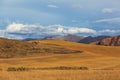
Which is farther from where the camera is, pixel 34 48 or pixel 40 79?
pixel 34 48

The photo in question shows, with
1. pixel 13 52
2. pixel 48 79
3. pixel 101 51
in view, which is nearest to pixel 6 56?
pixel 13 52

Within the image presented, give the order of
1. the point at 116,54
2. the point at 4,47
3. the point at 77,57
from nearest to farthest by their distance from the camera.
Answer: the point at 77,57 < the point at 4,47 < the point at 116,54

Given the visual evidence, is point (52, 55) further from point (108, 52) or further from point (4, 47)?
point (108, 52)

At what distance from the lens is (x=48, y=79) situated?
2998 centimetres

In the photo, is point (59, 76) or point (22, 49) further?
point (22, 49)

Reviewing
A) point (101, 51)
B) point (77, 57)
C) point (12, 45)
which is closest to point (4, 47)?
point (12, 45)

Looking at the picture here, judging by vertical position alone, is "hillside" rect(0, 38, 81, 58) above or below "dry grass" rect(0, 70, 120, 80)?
above

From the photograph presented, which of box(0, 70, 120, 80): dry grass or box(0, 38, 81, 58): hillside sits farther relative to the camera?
box(0, 38, 81, 58): hillside

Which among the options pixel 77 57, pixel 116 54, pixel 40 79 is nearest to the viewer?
pixel 40 79

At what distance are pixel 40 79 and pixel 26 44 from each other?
67.3 meters

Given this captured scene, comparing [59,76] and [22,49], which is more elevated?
[22,49]

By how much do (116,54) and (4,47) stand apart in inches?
1395

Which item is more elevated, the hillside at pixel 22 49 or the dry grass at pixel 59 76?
the hillside at pixel 22 49

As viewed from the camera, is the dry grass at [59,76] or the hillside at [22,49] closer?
the dry grass at [59,76]
